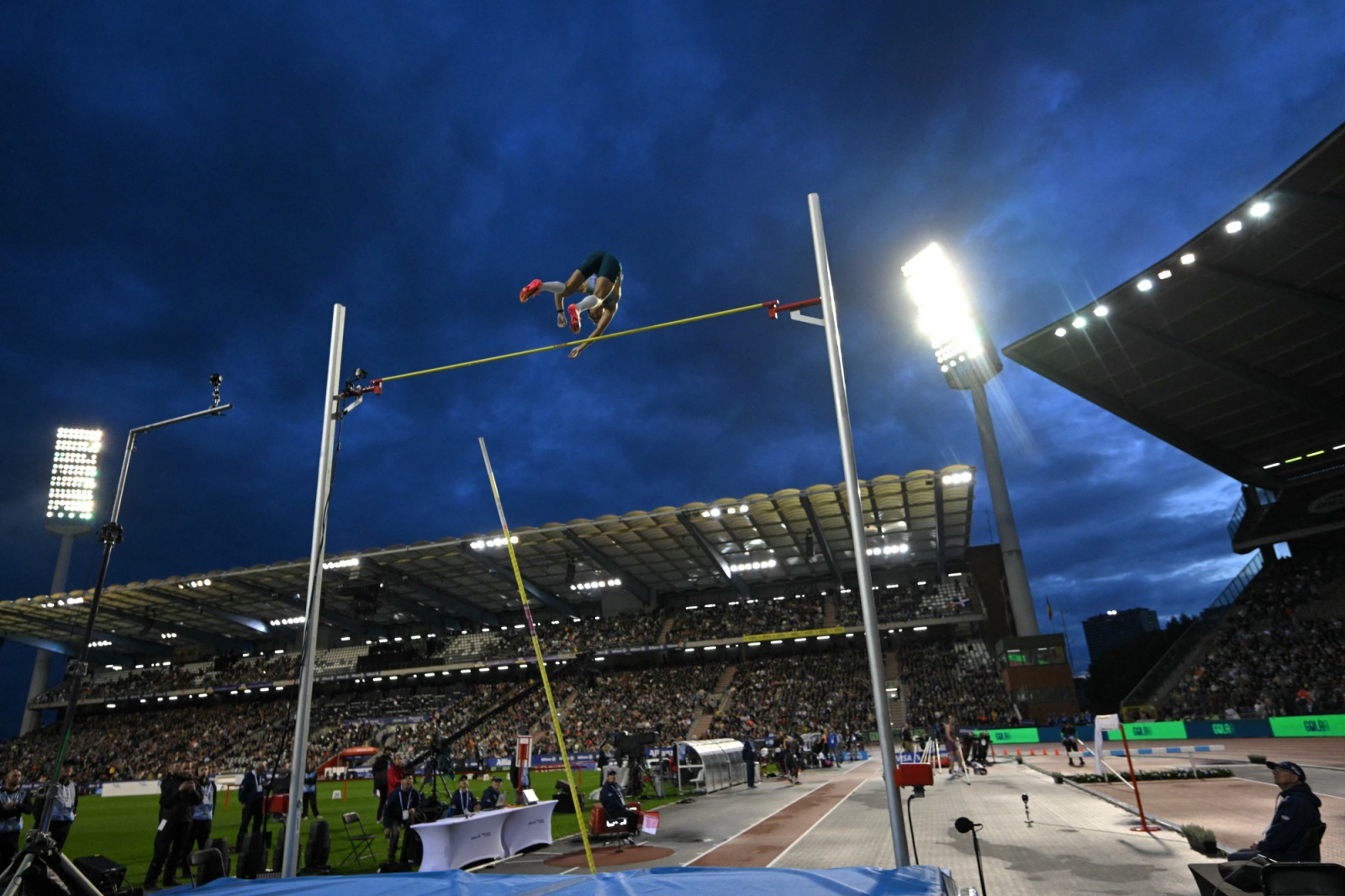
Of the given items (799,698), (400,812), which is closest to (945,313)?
(799,698)

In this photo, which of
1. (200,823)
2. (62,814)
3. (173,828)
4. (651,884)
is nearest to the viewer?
(651,884)

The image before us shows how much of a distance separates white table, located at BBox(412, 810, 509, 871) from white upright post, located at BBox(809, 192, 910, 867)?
6068mm

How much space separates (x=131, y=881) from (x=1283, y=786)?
15.2 metres

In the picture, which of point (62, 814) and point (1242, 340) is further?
point (1242, 340)

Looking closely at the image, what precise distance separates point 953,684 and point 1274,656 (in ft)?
42.8

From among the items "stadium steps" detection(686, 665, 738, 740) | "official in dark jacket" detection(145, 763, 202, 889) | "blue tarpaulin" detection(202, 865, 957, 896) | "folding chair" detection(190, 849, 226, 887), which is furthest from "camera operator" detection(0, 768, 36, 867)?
"stadium steps" detection(686, 665, 738, 740)

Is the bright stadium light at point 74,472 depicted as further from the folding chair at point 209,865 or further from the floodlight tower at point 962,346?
the floodlight tower at point 962,346

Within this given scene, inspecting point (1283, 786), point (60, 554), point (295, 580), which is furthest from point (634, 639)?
point (60, 554)

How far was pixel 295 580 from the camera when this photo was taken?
40.3 metres

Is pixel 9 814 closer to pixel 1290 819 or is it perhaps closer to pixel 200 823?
pixel 200 823

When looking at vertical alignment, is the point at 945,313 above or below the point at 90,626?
above

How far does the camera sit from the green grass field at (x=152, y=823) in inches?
511

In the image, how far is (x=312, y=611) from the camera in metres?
7.32

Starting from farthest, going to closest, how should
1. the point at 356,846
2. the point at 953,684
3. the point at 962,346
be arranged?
1. the point at 962,346
2. the point at 953,684
3. the point at 356,846
